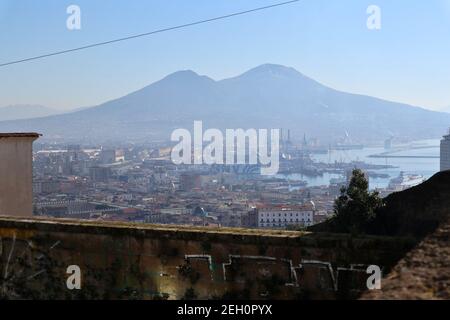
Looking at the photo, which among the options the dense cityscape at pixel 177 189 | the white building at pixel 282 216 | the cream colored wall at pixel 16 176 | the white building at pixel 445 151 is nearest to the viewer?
the cream colored wall at pixel 16 176

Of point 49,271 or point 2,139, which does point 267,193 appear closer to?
point 2,139

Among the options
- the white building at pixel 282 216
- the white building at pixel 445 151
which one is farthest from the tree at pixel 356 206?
the white building at pixel 445 151

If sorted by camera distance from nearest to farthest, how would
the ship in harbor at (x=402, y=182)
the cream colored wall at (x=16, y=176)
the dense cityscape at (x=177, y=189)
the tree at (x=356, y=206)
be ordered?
the tree at (x=356, y=206) < the cream colored wall at (x=16, y=176) < the dense cityscape at (x=177, y=189) < the ship in harbor at (x=402, y=182)

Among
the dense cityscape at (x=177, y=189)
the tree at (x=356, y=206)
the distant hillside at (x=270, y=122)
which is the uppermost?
the distant hillside at (x=270, y=122)

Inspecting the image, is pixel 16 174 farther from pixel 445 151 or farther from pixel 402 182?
pixel 402 182

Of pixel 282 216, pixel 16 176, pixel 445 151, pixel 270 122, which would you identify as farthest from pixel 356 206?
pixel 270 122

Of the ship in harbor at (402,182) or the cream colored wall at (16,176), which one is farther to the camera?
the ship in harbor at (402,182)

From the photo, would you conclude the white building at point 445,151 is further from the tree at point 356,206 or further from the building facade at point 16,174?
the building facade at point 16,174

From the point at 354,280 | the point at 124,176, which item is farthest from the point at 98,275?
the point at 124,176
